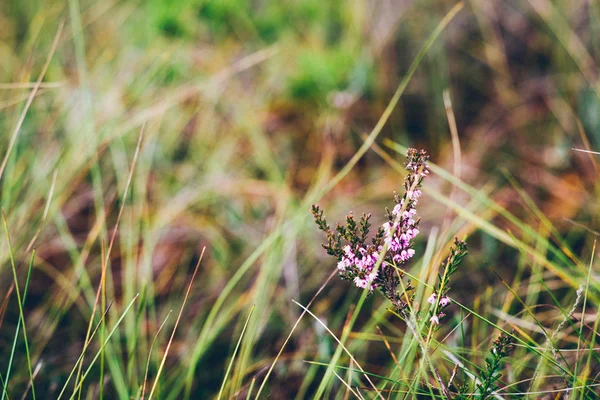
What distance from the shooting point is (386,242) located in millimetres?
500

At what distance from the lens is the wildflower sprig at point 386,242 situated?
49 cm

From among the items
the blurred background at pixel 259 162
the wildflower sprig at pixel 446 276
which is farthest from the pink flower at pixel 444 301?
the blurred background at pixel 259 162

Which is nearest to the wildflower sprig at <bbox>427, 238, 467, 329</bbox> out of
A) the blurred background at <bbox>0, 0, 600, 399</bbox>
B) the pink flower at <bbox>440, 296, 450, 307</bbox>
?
the pink flower at <bbox>440, 296, 450, 307</bbox>

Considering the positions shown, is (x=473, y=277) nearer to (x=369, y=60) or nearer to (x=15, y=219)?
(x=369, y=60)

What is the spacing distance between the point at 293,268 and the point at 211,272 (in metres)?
0.23

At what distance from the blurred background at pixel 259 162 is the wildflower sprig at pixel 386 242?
0.18 m

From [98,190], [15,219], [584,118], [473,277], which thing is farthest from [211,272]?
[584,118]

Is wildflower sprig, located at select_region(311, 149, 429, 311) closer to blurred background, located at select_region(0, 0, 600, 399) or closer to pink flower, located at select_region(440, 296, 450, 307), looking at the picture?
pink flower, located at select_region(440, 296, 450, 307)

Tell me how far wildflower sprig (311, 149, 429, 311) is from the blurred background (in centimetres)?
18

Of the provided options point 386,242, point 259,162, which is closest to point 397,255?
point 386,242

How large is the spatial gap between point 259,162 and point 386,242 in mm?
892

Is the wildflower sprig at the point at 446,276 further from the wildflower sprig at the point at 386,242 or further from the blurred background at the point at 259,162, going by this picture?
the blurred background at the point at 259,162

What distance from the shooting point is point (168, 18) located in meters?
1.29

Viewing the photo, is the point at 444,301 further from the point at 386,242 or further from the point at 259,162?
the point at 259,162
